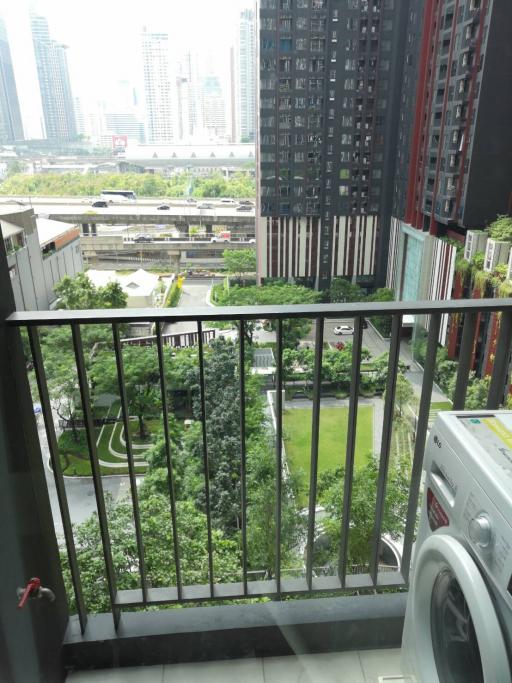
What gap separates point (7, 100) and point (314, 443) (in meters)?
1.13

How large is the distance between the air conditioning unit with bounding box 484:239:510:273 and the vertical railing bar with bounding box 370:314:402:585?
1.43 meters

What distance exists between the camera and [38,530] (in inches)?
40.9

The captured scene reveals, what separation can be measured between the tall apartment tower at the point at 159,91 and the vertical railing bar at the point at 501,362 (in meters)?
1.21

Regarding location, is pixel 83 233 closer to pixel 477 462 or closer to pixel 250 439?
pixel 250 439

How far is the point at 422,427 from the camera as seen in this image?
3.83 ft

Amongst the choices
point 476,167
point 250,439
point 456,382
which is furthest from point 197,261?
point 476,167

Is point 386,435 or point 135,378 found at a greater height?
point 135,378

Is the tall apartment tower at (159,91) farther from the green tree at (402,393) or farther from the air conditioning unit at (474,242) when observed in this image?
the air conditioning unit at (474,242)

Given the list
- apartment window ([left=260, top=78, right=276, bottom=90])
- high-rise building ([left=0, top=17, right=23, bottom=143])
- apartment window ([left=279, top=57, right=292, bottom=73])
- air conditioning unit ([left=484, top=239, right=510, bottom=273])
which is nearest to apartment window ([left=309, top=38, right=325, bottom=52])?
apartment window ([left=279, top=57, right=292, bottom=73])

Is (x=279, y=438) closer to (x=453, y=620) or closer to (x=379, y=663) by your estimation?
(x=453, y=620)

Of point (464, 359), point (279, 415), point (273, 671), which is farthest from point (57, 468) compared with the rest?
point (464, 359)

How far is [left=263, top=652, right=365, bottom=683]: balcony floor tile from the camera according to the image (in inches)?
47.0

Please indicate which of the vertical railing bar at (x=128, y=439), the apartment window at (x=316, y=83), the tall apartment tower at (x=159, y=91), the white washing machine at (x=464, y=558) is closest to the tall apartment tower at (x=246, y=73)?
the tall apartment tower at (x=159, y=91)

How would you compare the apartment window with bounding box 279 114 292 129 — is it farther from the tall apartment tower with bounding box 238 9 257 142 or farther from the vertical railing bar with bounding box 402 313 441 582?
the vertical railing bar with bounding box 402 313 441 582
